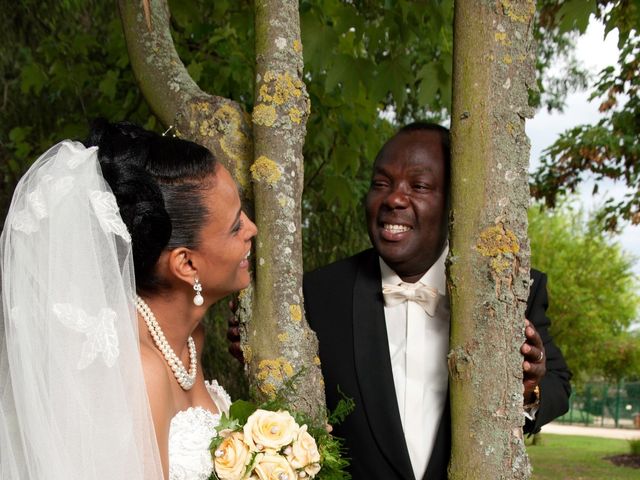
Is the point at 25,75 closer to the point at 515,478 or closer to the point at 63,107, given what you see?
the point at 63,107

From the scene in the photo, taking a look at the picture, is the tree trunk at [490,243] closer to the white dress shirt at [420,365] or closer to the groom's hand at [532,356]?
the groom's hand at [532,356]

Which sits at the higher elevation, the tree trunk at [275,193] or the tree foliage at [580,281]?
the tree foliage at [580,281]

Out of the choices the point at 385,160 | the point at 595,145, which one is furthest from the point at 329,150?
the point at 595,145

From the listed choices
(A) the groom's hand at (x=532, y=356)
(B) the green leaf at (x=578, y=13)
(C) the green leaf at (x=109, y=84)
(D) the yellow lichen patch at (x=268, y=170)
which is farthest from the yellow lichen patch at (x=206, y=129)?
(C) the green leaf at (x=109, y=84)

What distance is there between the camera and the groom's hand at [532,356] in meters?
2.53

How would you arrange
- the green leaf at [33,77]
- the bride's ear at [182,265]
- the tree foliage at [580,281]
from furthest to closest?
the tree foliage at [580,281], the green leaf at [33,77], the bride's ear at [182,265]

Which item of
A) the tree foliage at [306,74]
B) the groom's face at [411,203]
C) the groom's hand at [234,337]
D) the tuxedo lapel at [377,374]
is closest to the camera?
the groom's hand at [234,337]

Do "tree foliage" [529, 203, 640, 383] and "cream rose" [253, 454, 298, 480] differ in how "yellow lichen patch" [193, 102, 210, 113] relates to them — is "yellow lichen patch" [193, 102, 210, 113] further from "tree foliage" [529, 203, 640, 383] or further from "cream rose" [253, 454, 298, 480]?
"tree foliage" [529, 203, 640, 383]

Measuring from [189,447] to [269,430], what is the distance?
32cm

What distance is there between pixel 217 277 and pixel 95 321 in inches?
15.3

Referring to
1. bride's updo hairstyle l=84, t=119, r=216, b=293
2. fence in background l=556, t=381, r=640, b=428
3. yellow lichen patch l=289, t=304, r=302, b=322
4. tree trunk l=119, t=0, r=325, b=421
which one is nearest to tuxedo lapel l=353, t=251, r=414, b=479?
tree trunk l=119, t=0, r=325, b=421

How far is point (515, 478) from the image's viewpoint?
2426mm

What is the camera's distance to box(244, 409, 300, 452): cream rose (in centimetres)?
235

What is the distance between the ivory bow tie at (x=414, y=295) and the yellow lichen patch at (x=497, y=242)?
0.68 m
